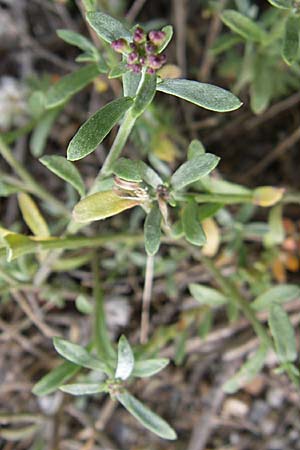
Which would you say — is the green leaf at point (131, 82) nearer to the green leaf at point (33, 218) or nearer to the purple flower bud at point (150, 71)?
the purple flower bud at point (150, 71)

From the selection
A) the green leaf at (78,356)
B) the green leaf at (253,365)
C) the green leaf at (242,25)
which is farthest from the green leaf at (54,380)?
the green leaf at (242,25)

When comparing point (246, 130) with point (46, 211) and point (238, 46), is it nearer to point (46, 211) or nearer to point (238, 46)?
point (238, 46)

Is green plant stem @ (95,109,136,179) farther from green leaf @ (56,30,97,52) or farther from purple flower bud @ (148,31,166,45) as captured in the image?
green leaf @ (56,30,97,52)

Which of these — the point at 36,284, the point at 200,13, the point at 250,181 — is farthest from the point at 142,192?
the point at 200,13

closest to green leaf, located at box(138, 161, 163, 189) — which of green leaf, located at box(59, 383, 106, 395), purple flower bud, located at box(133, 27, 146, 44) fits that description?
purple flower bud, located at box(133, 27, 146, 44)

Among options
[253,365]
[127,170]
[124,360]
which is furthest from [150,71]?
[253,365]

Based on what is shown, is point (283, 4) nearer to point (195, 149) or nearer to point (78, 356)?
point (195, 149)
